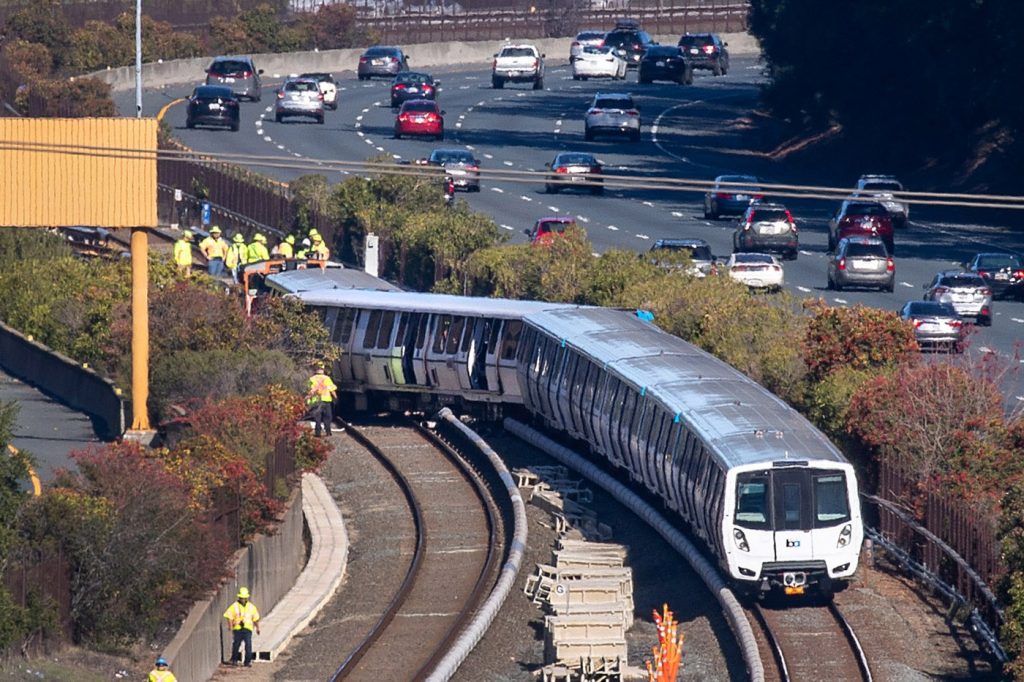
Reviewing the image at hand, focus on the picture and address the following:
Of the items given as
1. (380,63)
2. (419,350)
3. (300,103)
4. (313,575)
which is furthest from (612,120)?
(313,575)

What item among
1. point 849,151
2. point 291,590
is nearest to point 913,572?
point 291,590

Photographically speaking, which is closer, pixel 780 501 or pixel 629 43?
pixel 780 501

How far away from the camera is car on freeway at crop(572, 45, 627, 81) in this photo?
10794 centimetres

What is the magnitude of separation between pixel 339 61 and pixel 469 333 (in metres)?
78.0

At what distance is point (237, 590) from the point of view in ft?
87.5

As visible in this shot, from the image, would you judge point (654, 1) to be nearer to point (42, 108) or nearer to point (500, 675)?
point (42, 108)

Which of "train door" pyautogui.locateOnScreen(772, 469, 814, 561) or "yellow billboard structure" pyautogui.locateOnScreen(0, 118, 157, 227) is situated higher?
"yellow billboard structure" pyautogui.locateOnScreen(0, 118, 157, 227)

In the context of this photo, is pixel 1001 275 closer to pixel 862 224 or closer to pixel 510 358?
pixel 862 224

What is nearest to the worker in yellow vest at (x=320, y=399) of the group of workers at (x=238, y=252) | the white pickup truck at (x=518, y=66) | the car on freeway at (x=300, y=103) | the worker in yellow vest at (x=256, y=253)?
the group of workers at (x=238, y=252)

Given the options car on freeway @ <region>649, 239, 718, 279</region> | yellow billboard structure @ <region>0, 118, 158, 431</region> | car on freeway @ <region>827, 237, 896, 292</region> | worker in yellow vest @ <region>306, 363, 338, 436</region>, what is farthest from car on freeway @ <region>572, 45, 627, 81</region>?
yellow billboard structure @ <region>0, 118, 158, 431</region>

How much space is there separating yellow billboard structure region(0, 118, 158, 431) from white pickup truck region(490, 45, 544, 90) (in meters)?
69.0

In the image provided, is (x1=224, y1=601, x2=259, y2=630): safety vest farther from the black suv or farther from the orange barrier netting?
the black suv

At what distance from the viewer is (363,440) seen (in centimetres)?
3988

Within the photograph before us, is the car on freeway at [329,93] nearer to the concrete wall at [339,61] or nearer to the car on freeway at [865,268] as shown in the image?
the concrete wall at [339,61]
